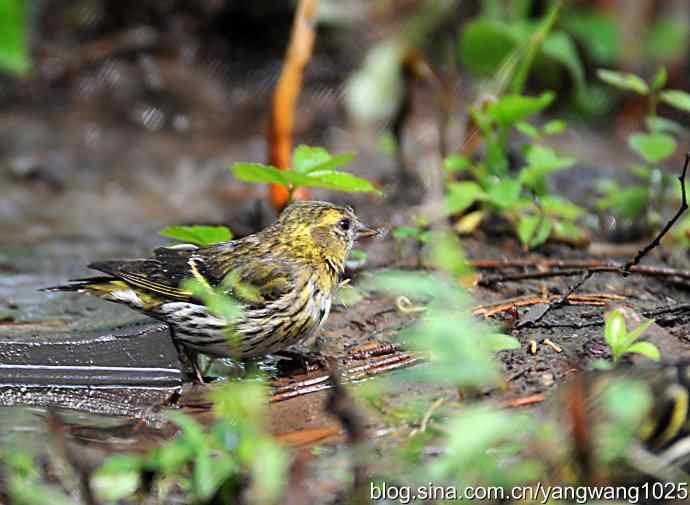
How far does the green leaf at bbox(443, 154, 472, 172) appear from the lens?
19.2 feet

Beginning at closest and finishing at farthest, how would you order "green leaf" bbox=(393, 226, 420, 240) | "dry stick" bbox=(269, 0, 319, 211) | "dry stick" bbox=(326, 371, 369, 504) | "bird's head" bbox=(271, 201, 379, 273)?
1. "dry stick" bbox=(326, 371, 369, 504)
2. "bird's head" bbox=(271, 201, 379, 273)
3. "green leaf" bbox=(393, 226, 420, 240)
4. "dry stick" bbox=(269, 0, 319, 211)

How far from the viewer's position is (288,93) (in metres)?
6.77

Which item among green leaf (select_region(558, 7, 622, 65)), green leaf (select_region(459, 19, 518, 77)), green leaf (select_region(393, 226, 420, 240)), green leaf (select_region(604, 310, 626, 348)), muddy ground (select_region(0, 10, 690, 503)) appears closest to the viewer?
green leaf (select_region(604, 310, 626, 348))

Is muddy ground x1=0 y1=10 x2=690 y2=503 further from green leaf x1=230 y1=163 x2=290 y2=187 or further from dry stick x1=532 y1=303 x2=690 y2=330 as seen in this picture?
green leaf x1=230 y1=163 x2=290 y2=187

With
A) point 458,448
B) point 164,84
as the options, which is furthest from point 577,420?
point 164,84

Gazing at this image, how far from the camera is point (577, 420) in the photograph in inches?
105

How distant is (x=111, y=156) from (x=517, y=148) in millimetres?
3261

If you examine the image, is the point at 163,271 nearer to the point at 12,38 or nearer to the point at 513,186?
the point at 513,186

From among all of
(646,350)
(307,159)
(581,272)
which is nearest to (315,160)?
(307,159)

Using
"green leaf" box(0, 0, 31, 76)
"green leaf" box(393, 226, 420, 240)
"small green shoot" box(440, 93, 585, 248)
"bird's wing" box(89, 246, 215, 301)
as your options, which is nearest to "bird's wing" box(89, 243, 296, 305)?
"bird's wing" box(89, 246, 215, 301)

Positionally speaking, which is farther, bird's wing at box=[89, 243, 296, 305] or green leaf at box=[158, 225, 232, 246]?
green leaf at box=[158, 225, 232, 246]

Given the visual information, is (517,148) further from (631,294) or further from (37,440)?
(37,440)

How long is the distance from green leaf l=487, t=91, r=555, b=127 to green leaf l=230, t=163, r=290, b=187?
145 cm

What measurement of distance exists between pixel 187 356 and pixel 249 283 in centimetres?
41
